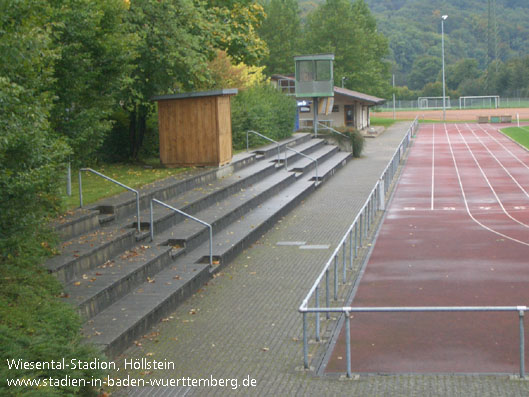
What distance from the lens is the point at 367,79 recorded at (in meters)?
73.9

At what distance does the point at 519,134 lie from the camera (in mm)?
61000

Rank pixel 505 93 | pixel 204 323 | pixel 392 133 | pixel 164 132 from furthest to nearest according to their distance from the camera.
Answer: pixel 505 93 < pixel 392 133 < pixel 164 132 < pixel 204 323

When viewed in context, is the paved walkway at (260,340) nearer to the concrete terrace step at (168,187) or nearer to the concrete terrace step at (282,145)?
the concrete terrace step at (168,187)

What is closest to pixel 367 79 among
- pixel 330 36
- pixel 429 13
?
pixel 330 36

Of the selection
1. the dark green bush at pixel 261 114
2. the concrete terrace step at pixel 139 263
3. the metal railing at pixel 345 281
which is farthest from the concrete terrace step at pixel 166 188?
the metal railing at pixel 345 281

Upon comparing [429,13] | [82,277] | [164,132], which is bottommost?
[82,277]

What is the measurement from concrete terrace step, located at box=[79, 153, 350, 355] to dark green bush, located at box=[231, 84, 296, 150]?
1181 cm

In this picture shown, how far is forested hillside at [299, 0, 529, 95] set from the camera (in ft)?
468

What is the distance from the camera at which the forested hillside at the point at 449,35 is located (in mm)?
142750

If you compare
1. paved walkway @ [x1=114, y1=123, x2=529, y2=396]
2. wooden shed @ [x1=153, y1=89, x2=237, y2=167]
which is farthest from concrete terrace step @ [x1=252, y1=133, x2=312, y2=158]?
paved walkway @ [x1=114, y1=123, x2=529, y2=396]

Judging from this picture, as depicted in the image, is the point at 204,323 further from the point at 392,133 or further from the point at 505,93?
the point at 505,93

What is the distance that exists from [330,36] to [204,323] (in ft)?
210

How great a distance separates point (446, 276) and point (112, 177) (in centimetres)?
1114

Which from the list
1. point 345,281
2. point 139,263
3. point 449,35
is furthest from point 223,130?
point 449,35
